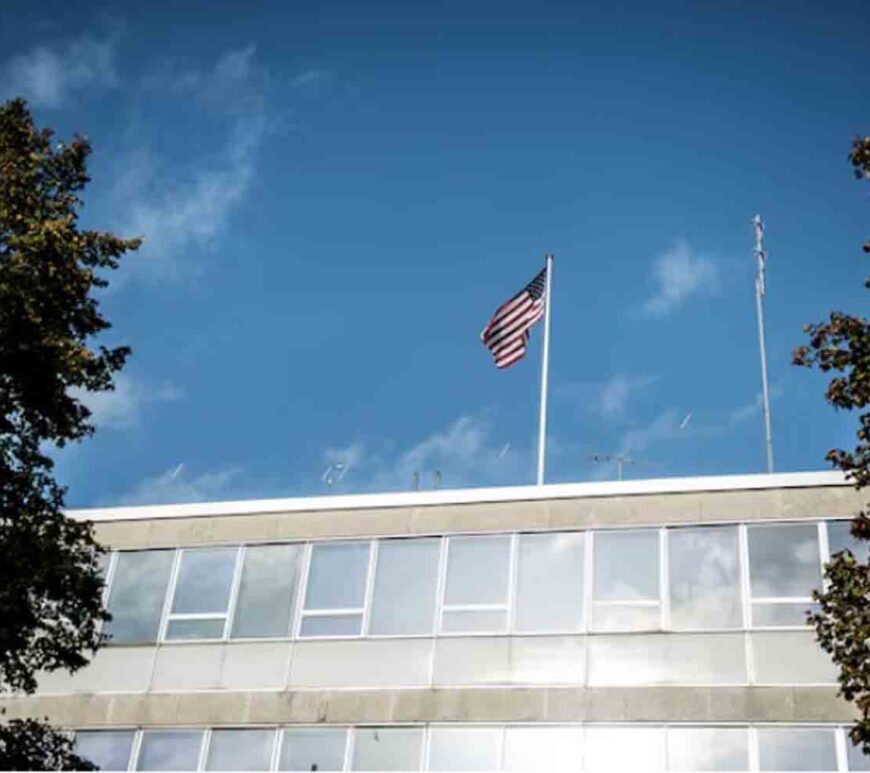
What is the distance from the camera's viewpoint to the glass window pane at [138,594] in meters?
24.0

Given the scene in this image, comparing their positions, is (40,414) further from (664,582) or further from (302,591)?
(664,582)

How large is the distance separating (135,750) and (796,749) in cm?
1190

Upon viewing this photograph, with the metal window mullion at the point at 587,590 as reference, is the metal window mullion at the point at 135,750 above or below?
below

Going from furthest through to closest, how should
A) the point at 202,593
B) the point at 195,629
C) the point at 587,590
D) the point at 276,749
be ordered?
the point at 202,593 < the point at 195,629 < the point at 276,749 < the point at 587,590

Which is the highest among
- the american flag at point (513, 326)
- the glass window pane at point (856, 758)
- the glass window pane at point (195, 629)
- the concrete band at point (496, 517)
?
the american flag at point (513, 326)

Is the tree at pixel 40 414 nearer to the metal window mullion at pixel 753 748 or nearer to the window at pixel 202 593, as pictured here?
the window at pixel 202 593

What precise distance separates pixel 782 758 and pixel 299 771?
8329 millimetres

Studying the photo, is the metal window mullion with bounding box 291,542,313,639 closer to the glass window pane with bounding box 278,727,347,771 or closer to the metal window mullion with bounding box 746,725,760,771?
the glass window pane with bounding box 278,727,347,771

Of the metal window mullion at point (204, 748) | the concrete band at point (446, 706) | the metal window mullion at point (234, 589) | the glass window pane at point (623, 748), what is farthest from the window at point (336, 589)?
the glass window pane at point (623, 748)

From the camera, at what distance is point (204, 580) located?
2427cm

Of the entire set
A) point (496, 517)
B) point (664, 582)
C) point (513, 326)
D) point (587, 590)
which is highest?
point (513, 326)

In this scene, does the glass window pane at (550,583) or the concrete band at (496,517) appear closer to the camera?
the concrete band at (496,517)

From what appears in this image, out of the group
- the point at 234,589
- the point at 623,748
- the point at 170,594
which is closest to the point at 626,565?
the point at 623,748

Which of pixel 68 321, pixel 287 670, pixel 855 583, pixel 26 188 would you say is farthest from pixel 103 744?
pixel 855 583
